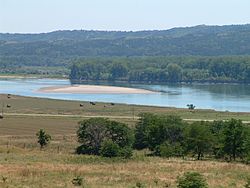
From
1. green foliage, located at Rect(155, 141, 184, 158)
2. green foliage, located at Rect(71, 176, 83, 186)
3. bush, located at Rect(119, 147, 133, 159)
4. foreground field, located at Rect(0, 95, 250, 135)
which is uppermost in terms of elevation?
green foliage, located at Rect(71, 176, 83, 186)

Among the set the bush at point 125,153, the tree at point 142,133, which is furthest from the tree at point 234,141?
the tree at point 142,133

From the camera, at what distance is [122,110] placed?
95000 mm

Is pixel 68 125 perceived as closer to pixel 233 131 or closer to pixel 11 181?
pixel 233 131

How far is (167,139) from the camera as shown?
5403 cm

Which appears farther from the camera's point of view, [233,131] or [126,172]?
[233,131]

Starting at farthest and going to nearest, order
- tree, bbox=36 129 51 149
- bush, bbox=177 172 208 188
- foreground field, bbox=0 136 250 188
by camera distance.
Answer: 1. tree, bbox=36 129 51 149
2. foreground field, bbox=0 136 250 188
3. bush, bbox=177 172 208 188

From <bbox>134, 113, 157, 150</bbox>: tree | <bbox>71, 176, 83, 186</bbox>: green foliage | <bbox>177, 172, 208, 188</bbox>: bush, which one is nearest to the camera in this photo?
<bbox>177, 172, 208, 188</bbox>: bush

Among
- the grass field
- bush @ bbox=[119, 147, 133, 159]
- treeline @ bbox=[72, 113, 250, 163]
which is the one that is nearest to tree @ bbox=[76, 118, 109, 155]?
treeline @ bbox=[72, 113, 250, 163]

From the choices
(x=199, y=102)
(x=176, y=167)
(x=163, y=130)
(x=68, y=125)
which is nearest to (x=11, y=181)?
(x=176, y=167)

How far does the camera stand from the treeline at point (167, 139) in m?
48.1

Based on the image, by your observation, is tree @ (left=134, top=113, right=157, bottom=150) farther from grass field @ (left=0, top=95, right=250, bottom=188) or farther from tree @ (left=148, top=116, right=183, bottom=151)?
grass field @ (left=0, top=95, right=250, bottom=188)

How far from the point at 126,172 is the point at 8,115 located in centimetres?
4839

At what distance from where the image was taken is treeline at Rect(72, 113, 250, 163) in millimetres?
48125

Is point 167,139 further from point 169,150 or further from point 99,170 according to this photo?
point 99,170
